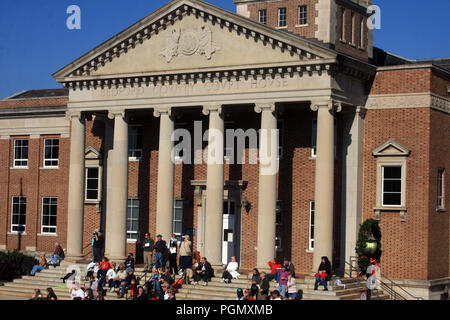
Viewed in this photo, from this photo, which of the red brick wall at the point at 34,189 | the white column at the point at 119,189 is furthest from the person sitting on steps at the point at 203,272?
the red brick wall at the point at 34,189

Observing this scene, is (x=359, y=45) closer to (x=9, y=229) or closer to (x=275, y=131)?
(x=275, y=131)

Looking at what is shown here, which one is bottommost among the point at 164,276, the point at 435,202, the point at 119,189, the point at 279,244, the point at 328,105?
the point at 164,276

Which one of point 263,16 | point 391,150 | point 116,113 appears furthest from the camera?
point 263,16

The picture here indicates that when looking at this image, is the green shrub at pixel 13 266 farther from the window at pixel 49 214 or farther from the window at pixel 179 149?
the window at pixel 179 149

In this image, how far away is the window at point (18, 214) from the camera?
4566 centimetres

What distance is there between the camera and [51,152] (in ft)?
148

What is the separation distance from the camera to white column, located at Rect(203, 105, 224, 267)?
34.1m

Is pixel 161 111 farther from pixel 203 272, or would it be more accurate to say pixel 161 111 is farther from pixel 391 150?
pixel 391 150

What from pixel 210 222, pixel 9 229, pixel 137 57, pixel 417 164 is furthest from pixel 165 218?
pixel 9 229

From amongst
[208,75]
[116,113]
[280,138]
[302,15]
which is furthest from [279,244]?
[302,15]

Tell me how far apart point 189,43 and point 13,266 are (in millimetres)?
13422

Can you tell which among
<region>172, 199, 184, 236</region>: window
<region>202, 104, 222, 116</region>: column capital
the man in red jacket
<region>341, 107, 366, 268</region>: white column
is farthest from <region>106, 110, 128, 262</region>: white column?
<region>341, 107, 366, 268</region>: white column

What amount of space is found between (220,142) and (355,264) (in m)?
7.65

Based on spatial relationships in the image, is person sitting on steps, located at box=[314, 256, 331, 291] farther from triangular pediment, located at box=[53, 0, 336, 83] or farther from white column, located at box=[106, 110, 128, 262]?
white column, located at box=[106, 110, 128, 262]
